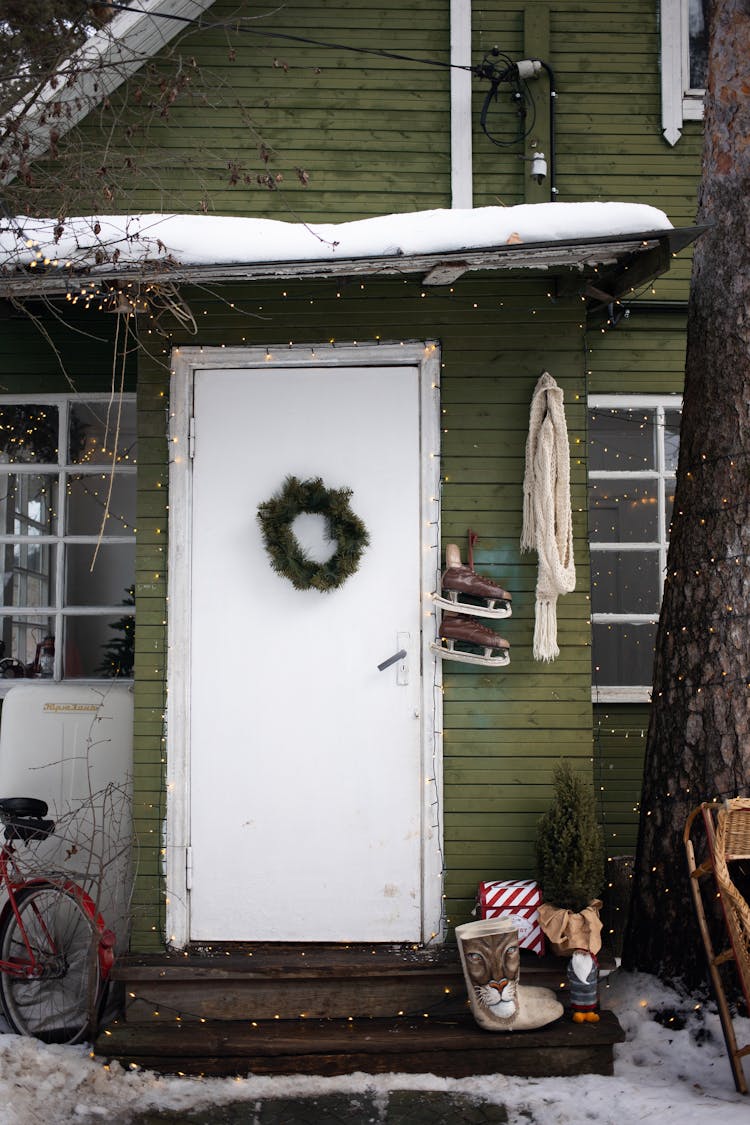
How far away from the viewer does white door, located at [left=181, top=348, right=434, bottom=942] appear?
5062 mm

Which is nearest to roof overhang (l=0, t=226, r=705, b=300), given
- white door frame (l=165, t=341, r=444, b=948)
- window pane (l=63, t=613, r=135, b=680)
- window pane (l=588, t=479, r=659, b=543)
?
white door frame (l=165, t=341, r=444, b=948)

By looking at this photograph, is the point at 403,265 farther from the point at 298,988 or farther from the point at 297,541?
the point at 298,988

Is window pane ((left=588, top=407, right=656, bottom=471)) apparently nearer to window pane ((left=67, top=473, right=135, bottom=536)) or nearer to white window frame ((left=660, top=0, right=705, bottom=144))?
white window frame ((left=660, top=0, right=705, bottom=144))

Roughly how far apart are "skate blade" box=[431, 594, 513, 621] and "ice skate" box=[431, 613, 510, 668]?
52 millimetres

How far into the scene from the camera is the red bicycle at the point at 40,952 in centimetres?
489

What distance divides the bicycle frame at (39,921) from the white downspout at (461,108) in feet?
13.9

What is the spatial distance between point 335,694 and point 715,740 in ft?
5.68

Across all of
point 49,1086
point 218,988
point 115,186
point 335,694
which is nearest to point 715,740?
point 335,694

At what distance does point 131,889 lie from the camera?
17.0ft

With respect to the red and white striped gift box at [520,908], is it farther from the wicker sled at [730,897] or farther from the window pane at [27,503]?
the window pane at [27,503]

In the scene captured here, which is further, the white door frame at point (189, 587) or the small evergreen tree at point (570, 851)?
the white door frame at point (189, 587)

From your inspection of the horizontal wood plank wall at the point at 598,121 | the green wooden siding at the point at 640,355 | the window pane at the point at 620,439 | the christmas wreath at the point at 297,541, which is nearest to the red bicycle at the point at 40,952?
the christmas wreath at the point at 297,541

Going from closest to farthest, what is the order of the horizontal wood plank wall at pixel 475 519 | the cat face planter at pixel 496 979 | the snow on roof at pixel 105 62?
the cat face planter at pixel 496 979, the horizontal wood plank wall at pixel 475 519, the snow on roof at pixel 105 62

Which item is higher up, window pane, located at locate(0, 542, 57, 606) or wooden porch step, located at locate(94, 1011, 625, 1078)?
window pane, located at locate(0, 542, 57, 606)
